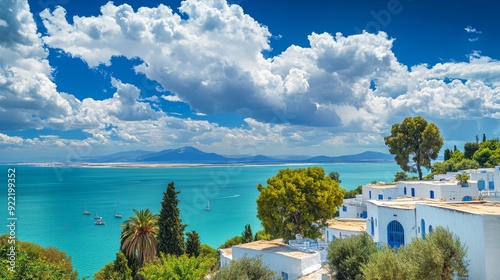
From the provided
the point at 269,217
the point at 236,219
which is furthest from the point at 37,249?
the point at 236,219

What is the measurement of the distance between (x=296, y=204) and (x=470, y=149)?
192ft

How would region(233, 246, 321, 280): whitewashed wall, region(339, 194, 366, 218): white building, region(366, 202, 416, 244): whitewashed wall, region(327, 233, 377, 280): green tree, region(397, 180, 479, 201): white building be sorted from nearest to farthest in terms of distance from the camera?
region(327, 233, 377, 280): green tree
region(233, 246, 321, 280): whitewashed wall
region(366, 202, 416, 244): whitewashed wall
region(397, 180, 479, 201): white building
region(339, 194, 366, 218): white building

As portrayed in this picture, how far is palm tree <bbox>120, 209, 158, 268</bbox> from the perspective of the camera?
2994cm

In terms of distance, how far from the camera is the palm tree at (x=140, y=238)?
2994cm

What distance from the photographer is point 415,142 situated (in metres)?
43.8

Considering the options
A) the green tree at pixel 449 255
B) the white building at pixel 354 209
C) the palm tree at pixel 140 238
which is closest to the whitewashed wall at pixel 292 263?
the green tree at pixel 449 255

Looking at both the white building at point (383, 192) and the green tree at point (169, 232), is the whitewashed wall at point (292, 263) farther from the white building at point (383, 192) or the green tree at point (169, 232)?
the white building at point (383, 192)

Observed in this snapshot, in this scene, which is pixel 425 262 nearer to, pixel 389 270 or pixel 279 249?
pixel 389 270

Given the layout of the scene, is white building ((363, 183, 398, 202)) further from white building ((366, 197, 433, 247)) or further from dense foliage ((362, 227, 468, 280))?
dense foliage ((362, 227, 468, 280))

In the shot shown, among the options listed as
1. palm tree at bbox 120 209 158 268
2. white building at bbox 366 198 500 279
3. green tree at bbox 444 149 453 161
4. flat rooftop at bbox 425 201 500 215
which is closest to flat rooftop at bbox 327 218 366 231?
white building at bbox 366 198 500 279

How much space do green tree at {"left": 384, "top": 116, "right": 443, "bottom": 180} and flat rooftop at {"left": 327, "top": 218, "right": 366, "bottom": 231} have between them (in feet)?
42.1

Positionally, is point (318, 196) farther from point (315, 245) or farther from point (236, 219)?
point (236, 219)

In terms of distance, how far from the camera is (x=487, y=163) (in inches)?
2249

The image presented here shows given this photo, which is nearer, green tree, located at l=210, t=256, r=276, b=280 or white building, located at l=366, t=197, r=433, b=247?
green tree, located at l=210, t=256, r=276, b=280
